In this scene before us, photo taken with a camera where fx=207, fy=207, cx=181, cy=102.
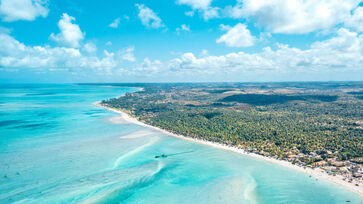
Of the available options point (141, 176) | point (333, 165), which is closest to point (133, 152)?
point (141, 176)

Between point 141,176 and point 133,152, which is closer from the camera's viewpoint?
point 141,176

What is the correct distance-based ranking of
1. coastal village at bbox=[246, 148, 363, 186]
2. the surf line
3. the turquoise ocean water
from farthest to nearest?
1. the surf line
2. coastal village at bbox=[246, 148, 363, 186]
3. the turquoise ocean water

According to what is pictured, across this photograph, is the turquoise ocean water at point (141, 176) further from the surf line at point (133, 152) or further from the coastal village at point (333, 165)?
the coastal village at point (333, 165)

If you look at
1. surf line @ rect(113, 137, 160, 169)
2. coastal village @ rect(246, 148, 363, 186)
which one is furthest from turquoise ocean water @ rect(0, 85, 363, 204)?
coastal village @ rect(246, 148, 363, 186)

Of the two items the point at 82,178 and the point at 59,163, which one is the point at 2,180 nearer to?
the point at 59,163

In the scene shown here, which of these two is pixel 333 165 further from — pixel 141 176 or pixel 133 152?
Answer: pixel 133 152

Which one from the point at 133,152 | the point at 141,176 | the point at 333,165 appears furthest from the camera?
the point at 133,152

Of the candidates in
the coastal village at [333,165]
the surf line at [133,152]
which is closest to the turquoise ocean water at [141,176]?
the surf line at [133,152]

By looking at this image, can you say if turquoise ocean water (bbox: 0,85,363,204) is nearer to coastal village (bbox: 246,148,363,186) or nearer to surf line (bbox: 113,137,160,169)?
surf line (bbox: 113,137,160,169)

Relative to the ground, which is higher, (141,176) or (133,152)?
(133,152)
